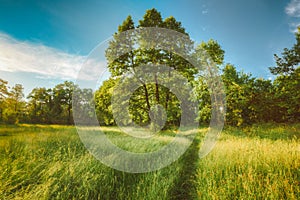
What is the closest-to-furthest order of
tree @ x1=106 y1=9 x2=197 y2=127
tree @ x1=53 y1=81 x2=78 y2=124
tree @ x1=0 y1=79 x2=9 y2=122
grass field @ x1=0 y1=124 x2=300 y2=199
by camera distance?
grass field @ x1=0 y1=124 x2=300 y2=199 < tree @ x1=0 y1=79 x2=9 y2=122 < tree @ x1=106 y1=9 x2=197 y2=127 < tree @ x1=53 y1=81 x2=78 y2=124

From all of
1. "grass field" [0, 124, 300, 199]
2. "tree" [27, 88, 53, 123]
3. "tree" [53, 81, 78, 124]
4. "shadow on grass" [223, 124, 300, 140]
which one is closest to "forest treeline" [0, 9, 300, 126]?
"shadow on grass" [223, 124, 300, 140]

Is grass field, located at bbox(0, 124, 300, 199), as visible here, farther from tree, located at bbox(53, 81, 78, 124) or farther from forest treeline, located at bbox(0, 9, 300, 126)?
tree, located at bbox(53, 81, 78, 124)

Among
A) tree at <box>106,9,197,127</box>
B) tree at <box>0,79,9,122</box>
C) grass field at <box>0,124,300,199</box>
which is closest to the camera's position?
grass field at <box>0,124,300,199</box>

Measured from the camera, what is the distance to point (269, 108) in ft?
67.2

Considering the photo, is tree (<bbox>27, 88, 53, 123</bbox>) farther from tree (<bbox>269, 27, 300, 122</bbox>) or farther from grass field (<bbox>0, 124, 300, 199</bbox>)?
tree (<bbox>269, 27, 300, 122</bbox>)

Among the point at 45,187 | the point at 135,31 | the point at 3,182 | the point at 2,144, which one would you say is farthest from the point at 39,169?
the point at 135,31

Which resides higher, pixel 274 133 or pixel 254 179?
pixel 274 133

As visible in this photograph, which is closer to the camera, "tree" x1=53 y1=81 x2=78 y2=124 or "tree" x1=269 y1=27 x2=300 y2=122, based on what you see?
"tree" x1=269 y1=27 x2=300 y2=122

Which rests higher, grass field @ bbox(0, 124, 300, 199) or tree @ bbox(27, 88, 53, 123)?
tree @ bbox(27, 88, 53, 123)

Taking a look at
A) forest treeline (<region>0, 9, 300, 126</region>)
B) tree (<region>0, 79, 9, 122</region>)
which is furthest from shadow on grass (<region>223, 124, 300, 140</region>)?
tree (<region>0, 79, 9, 122</region>)

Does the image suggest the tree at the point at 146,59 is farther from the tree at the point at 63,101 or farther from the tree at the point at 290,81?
the tree at the point at 63,101

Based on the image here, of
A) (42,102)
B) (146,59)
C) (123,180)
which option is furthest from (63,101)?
(123,180)

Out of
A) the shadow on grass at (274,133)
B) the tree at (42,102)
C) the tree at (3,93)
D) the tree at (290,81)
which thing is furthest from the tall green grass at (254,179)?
the tree at (42,102)

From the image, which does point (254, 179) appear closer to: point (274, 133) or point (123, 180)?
point (123, 180)
